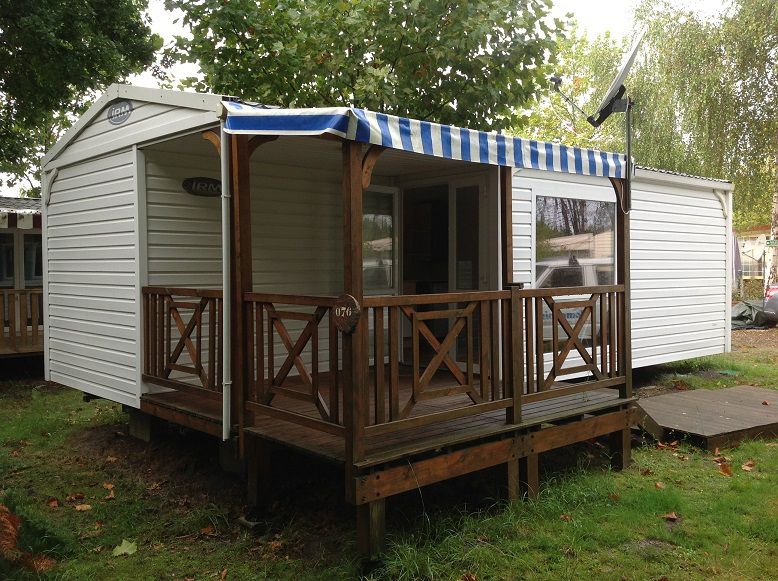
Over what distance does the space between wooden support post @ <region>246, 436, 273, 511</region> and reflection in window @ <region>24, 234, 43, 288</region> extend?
8062 millimetres

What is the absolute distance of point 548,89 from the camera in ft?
29.7

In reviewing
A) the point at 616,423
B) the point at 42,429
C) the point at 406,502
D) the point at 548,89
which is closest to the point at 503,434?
the point at 406,502

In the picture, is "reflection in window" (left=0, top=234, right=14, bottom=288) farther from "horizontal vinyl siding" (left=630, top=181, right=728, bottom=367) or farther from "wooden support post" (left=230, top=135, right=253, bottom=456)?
"horizontal vinyl siding" (left=630, top=181, right=728, bottom=367)

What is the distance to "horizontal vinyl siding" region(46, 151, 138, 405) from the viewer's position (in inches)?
231

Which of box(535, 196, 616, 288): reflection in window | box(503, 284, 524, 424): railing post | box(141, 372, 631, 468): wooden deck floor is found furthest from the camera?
box(535, 196, 616, 288): reflection in window

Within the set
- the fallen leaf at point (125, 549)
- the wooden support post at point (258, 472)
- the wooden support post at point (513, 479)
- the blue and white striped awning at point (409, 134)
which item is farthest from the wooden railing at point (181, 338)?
the wooden support post at point (513, 479)

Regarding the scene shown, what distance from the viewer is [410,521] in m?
4.40

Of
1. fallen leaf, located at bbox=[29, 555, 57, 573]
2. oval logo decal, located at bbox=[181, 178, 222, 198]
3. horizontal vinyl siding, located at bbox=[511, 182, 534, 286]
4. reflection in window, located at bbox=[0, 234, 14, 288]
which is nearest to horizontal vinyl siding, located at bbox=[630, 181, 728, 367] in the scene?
horizontal vinyl siding, located at bbox=[511, 182, 534, 286]

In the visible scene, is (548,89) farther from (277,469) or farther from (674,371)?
(277,469)

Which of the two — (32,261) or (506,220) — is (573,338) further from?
(32,261)

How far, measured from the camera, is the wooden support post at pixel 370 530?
376 cm

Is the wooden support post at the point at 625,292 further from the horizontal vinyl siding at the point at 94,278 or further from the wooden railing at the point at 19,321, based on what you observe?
the wooden railing at the point at 19,321

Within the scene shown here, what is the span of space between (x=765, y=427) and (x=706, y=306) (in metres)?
3.88

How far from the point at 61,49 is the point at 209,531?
899 cm
